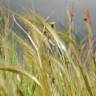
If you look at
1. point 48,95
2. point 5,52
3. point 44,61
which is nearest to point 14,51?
point 5,52

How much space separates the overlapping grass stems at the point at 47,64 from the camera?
2.15 ft

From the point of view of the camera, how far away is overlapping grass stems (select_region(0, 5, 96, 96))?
25.8 inches

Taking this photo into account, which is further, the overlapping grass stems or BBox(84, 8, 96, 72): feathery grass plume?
BBox(84, 8, 96, 72): feathery grass plume

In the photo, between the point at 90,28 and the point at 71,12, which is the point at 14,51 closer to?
the point at 71,12

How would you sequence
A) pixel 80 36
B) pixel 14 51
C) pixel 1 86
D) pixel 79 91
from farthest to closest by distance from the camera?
pixel 14 51 → pixel 80 36 → pixel 79 91 → pixel 1 86

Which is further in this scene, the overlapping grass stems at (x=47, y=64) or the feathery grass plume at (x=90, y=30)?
the feathery grass plume at (x=90, y=30)

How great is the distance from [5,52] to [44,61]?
97cm

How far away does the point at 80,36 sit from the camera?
4.62ft

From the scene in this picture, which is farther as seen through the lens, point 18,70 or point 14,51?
point 14,51

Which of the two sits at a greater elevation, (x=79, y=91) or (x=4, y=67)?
(x=4, y=67)

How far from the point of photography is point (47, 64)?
89cm

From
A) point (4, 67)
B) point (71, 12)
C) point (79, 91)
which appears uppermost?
point (71, 12)

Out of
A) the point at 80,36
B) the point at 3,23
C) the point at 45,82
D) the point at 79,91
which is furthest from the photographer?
the point at 3,23

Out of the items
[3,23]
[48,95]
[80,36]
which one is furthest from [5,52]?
[48,95]
